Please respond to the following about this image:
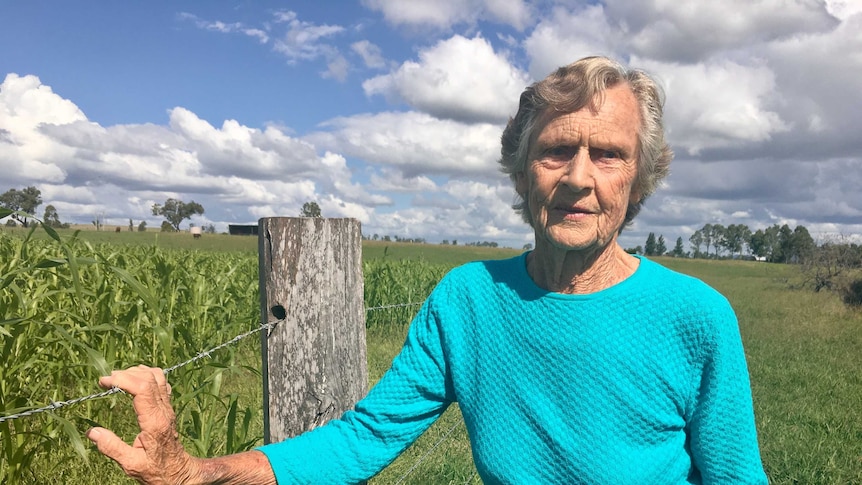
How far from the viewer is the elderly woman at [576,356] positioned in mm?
1504

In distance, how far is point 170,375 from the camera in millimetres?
3850

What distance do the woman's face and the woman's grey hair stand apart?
0.03 meters

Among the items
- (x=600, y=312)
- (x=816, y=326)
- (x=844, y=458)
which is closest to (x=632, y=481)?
(x=600, y=312)

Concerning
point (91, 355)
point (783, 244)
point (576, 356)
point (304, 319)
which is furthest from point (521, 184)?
point (783, 244)

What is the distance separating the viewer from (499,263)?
183 cm

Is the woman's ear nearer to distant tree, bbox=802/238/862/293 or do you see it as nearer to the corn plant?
the corn plant

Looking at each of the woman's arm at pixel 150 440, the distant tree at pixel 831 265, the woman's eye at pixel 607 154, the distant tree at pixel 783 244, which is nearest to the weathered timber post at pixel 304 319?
the woman's arm at pixel 150 440

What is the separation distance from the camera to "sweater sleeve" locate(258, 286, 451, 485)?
1499 millimetres

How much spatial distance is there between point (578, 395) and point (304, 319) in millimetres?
723

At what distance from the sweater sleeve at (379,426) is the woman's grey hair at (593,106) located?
18.9 inches

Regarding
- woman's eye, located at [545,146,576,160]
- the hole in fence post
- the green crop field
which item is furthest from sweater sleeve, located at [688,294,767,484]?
the green crop field

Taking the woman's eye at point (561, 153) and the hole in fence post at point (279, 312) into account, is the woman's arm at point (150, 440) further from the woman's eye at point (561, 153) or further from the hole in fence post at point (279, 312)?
the woman's eye at point (561, 153)

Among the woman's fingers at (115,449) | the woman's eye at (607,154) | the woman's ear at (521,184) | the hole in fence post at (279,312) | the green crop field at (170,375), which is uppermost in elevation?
the woman's eye at (607,154)

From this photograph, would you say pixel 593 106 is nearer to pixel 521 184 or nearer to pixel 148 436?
pixel 521 184
